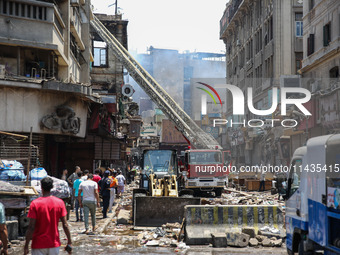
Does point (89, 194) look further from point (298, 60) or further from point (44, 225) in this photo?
point (298, 60)

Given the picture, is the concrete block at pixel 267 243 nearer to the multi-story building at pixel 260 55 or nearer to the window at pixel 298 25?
the multi-story building at pixel 260 55

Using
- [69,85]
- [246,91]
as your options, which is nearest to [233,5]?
[246,91]

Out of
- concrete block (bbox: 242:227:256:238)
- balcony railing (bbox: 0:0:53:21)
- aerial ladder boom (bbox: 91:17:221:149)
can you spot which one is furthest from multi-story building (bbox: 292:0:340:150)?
concrete block (bbox: 242:227:256:238)

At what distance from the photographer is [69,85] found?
24.6 m

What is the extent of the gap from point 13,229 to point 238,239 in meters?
5.54

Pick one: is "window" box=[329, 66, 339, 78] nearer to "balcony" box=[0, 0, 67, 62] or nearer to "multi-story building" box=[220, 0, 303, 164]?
"multi-story building" box=[220, 0, 303, 164]

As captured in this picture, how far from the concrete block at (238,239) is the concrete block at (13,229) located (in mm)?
5250

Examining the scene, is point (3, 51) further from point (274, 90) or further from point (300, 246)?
point (274, 90)

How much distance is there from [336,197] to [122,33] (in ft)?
175

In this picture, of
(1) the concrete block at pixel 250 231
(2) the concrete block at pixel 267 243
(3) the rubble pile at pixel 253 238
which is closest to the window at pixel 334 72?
(3) the rubble pile at pixel 253 238

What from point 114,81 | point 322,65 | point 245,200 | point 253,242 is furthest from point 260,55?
point 253,242

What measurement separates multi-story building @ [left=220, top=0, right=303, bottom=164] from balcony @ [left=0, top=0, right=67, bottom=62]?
25.4 metres

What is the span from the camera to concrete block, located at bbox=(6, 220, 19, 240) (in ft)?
43.2

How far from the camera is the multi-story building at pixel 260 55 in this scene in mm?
51406
